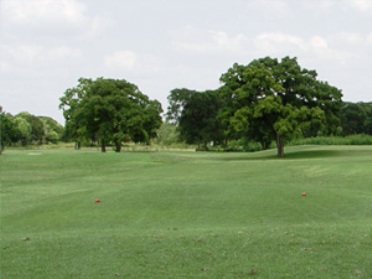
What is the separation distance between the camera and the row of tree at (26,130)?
105881 millimetres

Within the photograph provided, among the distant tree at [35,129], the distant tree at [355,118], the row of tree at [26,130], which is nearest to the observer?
the row of tree at [26,130]

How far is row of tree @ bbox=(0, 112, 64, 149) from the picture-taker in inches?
4169

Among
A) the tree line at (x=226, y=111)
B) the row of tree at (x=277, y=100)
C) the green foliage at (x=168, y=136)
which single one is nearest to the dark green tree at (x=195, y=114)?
the tree line at (x=226, y=111)

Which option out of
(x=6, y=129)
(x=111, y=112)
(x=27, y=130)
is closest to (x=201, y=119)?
(x=111, y=112)

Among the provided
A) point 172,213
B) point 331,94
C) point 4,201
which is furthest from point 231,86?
point 172,213

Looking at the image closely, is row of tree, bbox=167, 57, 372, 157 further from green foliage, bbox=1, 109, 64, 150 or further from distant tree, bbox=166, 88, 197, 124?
green foliage, bbox=1, 109, 64, 150

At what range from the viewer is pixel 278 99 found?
1705 inches

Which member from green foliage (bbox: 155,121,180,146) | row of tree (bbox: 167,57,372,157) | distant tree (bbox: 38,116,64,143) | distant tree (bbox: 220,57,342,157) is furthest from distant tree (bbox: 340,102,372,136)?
distant tree (bbox: 38,116,64,143)

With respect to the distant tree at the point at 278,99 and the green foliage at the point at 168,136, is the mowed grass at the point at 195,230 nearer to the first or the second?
the distant tree at the point at 278,99

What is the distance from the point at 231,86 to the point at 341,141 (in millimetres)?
29347

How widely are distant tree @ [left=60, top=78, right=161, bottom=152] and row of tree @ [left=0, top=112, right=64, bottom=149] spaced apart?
37.1 meters

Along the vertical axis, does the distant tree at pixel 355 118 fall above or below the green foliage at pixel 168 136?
above

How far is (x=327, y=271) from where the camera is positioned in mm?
6324

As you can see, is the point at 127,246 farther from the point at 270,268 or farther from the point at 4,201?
the point at 4,201
